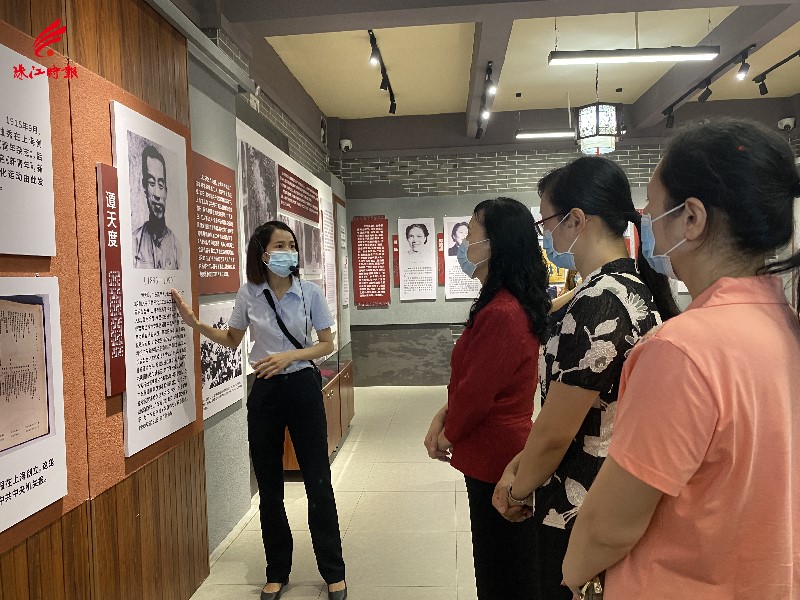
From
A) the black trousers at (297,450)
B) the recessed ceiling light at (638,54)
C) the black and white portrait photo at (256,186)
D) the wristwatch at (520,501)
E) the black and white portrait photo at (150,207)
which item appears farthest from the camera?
the recessed ceiling light at (638,54)

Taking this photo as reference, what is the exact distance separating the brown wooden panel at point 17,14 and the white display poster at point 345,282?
593 cm

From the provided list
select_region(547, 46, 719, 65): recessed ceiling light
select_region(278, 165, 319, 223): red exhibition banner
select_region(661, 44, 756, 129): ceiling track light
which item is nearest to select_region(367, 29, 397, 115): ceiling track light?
select_region(278, 165, 319, 223): red exhibition banner

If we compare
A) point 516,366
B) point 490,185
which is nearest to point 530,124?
point 490,185

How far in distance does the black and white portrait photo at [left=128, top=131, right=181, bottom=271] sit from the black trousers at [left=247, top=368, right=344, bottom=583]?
69 centimetres

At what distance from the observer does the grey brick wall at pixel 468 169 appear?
8.32 m

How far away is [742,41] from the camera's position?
5141mm

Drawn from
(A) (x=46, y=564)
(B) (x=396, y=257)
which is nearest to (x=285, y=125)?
(B) (x=396, y=257)

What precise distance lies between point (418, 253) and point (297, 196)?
3435 mm

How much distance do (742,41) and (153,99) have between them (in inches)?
196

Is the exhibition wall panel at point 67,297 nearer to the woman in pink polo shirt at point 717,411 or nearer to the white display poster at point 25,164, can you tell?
the white display poster at point 25,164

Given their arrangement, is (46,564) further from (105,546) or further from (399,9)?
(399,9)

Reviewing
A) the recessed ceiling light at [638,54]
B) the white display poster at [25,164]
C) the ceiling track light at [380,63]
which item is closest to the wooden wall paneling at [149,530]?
the white display poster at [25,164]

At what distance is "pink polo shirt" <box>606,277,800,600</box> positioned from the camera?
2.48 ft

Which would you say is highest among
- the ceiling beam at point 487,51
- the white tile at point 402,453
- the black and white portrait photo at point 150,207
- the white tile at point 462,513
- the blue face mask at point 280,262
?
the ceiling beam at point 487,51
